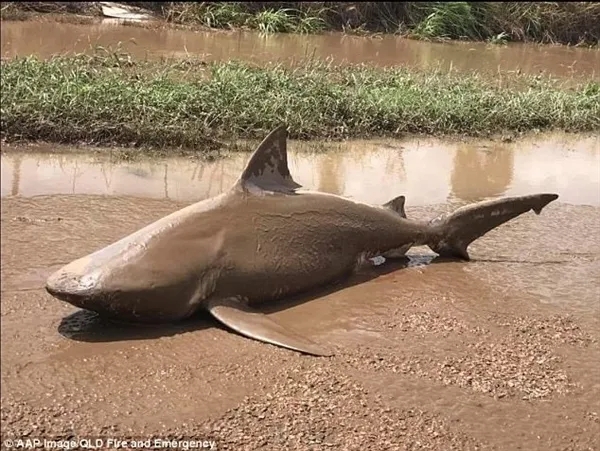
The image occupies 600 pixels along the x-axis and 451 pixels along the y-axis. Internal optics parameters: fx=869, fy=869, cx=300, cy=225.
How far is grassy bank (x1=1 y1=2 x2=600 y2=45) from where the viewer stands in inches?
648

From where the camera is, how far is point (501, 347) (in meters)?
4.93

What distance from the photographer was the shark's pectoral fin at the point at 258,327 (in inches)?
176

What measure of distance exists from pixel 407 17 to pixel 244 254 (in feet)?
50.9

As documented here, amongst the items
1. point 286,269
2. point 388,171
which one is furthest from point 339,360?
point 388,171

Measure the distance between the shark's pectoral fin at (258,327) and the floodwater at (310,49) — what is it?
685 centimetres

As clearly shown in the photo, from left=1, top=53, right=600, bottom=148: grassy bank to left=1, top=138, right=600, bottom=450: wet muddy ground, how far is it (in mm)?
978

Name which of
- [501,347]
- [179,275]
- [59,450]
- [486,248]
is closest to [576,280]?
[486,248]

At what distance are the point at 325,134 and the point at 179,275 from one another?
4.91m

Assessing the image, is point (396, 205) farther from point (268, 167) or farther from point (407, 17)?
point (407, 17)

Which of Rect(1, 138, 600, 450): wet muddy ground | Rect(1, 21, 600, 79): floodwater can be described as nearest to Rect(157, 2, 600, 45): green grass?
Rect(1, 21, 600, 79): floodwater

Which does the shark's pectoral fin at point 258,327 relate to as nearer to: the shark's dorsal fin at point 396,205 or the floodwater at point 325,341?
the floodwater at point 325,341

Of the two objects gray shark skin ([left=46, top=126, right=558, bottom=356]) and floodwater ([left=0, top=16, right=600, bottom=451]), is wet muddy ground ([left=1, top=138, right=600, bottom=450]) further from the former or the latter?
gray shark skin ([left=46, top=126, right=558, bottom=356])

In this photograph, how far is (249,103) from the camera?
8734mm

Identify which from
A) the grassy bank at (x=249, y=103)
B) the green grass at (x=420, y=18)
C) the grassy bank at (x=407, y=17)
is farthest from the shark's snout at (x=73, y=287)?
the green grass at (x=420, y=18)
